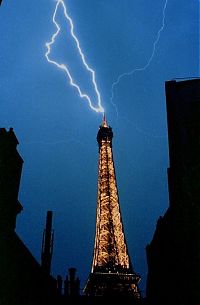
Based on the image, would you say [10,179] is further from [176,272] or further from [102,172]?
[102,172]

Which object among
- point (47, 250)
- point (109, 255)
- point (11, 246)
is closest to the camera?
point (11, 246)

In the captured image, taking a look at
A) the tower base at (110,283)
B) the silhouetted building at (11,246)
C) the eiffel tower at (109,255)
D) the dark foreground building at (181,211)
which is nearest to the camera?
the dark foreground building at (181,211)

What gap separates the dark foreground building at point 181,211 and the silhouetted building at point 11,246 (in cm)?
584

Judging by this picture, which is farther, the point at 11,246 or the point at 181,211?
the point at 11,246

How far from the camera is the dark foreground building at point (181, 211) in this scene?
10891 mm

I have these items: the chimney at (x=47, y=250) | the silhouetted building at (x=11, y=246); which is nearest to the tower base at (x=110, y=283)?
the chimney at (x=47, y=250)

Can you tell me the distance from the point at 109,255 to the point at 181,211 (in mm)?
32587

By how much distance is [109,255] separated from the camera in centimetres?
4278

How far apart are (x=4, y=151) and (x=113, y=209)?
34782 millimetres

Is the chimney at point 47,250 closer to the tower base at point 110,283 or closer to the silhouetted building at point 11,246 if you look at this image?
the silhouetted building at point 11,246

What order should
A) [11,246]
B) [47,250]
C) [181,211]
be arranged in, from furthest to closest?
[47,250], [11,246], [181,211]

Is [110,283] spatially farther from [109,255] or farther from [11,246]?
[11,246]

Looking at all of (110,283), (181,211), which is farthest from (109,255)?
(181,211)

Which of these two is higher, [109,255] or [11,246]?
[109,255]
